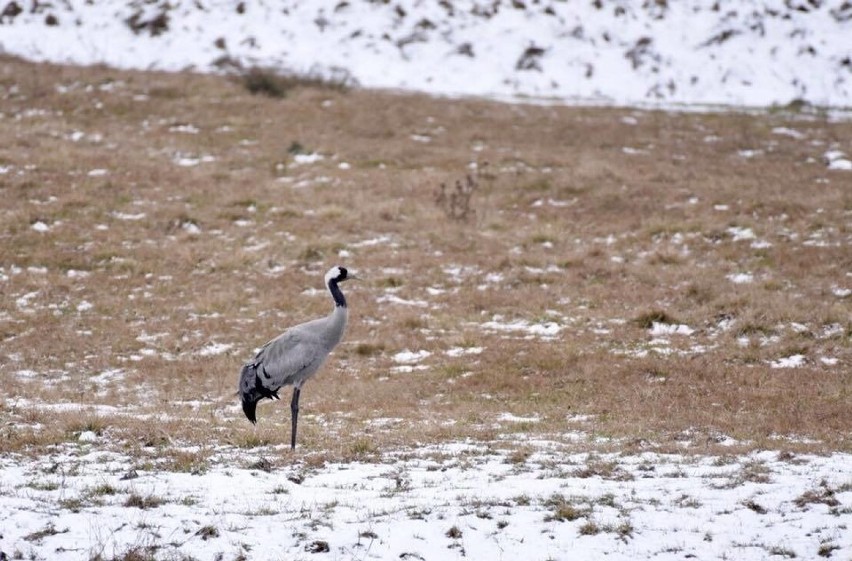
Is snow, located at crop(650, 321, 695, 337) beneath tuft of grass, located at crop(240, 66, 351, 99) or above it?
beneath

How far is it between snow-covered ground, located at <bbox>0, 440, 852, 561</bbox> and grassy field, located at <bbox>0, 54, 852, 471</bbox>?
802 mm

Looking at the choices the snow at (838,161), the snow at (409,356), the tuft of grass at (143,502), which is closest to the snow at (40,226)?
the snow at (409,356)

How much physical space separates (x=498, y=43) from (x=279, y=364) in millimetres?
32090

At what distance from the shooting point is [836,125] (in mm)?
33000

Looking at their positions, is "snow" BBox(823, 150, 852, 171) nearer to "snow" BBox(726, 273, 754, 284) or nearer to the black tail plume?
"snow" BBox(726, 273, 754, 284)

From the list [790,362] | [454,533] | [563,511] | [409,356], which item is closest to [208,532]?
[454,533]

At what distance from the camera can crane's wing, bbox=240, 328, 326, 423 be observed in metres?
11.9

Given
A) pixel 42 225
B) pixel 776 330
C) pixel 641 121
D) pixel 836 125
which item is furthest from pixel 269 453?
pixel 836 125

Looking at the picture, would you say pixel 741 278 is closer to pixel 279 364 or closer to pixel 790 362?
pixel 790 362

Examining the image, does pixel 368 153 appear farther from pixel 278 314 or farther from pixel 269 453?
pixel 269 453

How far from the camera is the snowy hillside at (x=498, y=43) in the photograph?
39125mm

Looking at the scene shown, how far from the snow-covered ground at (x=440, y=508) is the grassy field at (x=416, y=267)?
2.63 ft

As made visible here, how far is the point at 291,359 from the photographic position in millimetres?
11906

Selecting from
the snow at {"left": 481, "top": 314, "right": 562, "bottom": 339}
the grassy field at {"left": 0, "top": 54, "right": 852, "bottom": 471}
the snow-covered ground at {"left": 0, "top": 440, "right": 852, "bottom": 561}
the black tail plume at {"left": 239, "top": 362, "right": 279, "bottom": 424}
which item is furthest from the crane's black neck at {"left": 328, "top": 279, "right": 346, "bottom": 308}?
the snow at {"left": 481, "top": 314, "right": 562, "bottom": 339}
